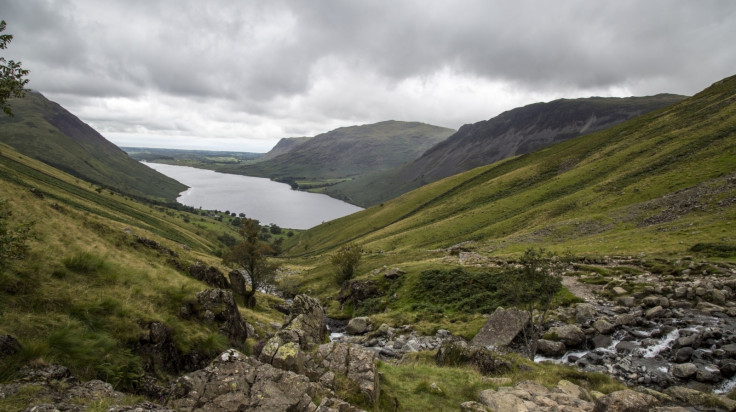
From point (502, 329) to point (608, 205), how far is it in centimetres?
5308

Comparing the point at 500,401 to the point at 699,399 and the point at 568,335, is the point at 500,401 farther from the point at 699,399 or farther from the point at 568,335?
the point at 568,335

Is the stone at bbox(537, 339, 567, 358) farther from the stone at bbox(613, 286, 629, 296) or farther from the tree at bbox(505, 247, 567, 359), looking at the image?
the stone at bbox(613, 286, 629, 296)

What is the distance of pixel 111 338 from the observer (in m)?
12.2

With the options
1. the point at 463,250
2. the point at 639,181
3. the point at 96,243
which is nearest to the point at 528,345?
the point at 96,243

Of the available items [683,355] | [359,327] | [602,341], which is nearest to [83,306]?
[359,327]

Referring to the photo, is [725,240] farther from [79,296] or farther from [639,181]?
[79,296]

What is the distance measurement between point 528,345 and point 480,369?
6.90m

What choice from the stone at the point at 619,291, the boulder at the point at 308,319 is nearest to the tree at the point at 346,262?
the boulder at the point at 308,319

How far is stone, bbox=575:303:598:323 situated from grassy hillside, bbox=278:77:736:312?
9.58m

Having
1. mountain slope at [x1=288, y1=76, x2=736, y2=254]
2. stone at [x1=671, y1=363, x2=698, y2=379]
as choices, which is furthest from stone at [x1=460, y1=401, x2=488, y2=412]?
mountain slope at [x1=288, y1=76, x2=736, y2=254]

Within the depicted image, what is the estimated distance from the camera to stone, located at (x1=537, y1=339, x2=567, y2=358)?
2419 centimetres

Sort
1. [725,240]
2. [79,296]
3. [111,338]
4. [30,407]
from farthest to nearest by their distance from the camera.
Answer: [725,240] < [79,296] < [111,338] < [30,407]

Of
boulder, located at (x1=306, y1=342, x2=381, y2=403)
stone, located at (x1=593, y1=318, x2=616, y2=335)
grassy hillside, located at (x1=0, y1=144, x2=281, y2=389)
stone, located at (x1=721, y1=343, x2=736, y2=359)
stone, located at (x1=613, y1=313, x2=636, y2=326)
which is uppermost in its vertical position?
grassy hillside, located at (x1=0, y1=144, x2=281, y2=389)

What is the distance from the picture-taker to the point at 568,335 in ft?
82.3
